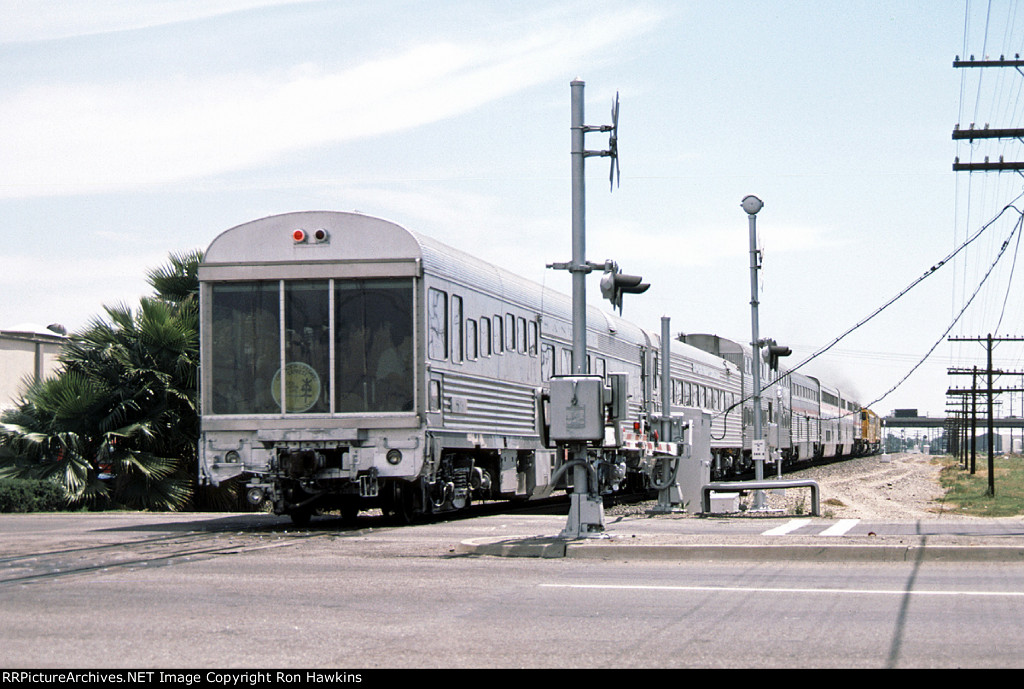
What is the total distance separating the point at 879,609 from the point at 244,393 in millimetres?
9583

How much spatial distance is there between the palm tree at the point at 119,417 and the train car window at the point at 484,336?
7733 millimetres

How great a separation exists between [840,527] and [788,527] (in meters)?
0.66

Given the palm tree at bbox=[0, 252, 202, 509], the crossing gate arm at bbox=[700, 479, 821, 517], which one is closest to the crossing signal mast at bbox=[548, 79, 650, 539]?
the crossing gate arm at bbox=[700, 479, 821, 517]

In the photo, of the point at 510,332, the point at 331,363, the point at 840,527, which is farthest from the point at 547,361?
the point at 840,527

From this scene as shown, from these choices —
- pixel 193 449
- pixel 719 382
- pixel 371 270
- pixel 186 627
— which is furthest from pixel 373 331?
pixel 719 382

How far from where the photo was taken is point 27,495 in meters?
22.6

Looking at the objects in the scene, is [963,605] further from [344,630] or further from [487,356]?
[487,356]

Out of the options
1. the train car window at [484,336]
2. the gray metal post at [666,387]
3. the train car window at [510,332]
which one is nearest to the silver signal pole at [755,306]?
the gray metal post at [666,387]

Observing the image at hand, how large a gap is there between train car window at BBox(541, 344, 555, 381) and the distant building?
814 inches

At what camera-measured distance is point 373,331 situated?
1581 centimetres

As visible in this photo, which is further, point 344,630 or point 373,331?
point 373,331

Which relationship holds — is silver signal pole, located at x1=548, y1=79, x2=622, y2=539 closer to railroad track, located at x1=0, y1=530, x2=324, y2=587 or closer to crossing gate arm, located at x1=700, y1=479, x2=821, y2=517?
railroad track, located at x1=0, y1=530, x2=324, y2=587

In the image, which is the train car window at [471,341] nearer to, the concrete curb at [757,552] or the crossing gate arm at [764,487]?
the crossing gate arm at [764,487]

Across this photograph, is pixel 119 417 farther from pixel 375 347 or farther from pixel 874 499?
pixel 874 499
